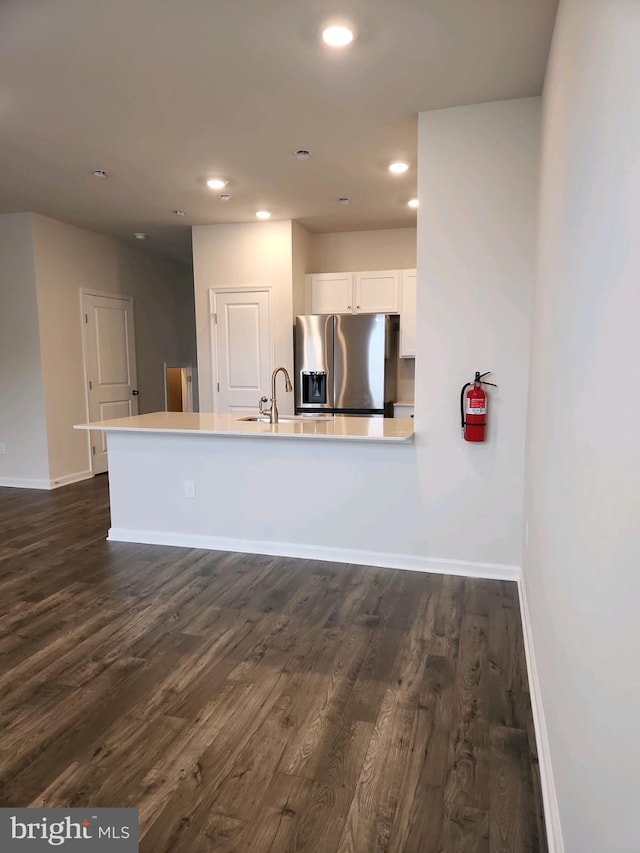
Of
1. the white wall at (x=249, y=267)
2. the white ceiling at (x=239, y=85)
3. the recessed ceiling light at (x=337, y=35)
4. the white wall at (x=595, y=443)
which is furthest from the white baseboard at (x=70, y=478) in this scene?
the white wall at (x=595, y=443)

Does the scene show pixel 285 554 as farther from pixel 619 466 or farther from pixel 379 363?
pixel 619 466

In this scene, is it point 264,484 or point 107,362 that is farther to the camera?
point 107,362

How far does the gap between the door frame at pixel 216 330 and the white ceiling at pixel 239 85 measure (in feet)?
3.65

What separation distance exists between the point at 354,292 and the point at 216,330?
1452 millimetres

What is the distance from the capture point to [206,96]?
110 inches

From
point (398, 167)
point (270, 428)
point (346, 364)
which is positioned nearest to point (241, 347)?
point (346, 364)

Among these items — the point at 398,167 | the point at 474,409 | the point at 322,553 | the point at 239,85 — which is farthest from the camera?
the point at 398,167

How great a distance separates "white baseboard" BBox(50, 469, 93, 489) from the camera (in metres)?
5.52

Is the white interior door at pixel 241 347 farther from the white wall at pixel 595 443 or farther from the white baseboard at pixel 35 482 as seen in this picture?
the white wall at pixel 595 443

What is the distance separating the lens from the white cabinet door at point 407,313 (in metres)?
5.20

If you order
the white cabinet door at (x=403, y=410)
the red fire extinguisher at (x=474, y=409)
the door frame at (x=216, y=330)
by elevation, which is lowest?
the white cabinet door at (x=403, y=410)

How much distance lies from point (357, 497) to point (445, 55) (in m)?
2.36

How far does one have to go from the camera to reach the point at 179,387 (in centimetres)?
Result: 805
